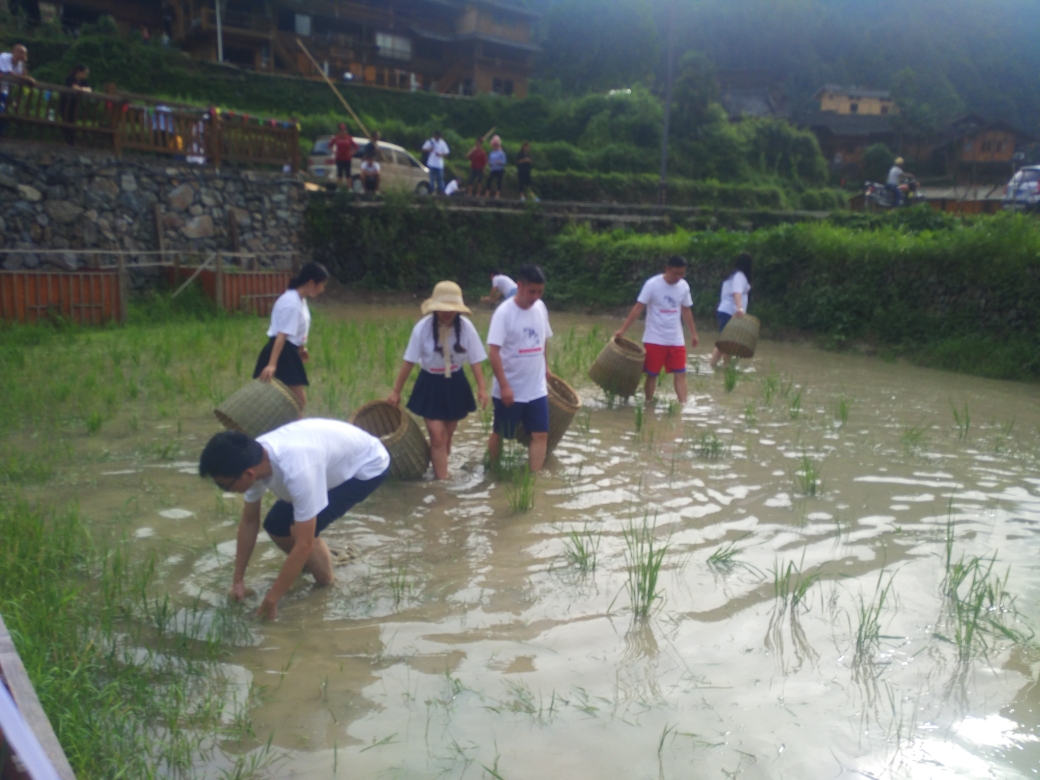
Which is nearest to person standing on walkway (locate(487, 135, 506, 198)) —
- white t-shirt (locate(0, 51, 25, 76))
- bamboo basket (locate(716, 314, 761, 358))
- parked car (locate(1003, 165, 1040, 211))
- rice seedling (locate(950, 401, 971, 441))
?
white t-shirt (locate(0, 51, 25, 76))

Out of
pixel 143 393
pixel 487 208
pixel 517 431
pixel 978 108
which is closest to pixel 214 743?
pixel 517 431

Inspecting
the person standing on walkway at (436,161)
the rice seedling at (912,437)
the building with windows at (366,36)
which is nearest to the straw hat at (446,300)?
the rice seedling at (912,437)

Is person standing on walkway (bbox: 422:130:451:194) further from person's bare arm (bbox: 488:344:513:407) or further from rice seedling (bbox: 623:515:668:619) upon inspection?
rice seedling (bbox: 623:515:668:619)

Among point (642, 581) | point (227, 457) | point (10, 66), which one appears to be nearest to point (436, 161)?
point (10, 66)

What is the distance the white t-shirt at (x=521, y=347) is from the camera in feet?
19.7

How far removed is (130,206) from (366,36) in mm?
25943

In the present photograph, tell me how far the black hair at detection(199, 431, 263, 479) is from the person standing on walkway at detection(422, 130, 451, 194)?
2063cm

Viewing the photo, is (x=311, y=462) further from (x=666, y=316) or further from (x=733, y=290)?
(x=733, y=290)

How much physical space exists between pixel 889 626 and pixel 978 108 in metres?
61.3

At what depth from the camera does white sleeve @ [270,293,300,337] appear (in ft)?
21.6

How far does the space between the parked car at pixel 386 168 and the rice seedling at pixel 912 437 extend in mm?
14929

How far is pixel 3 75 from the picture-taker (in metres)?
13.2

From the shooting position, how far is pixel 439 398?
6035 millimetres

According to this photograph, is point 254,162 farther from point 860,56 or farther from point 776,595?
point 860,56
